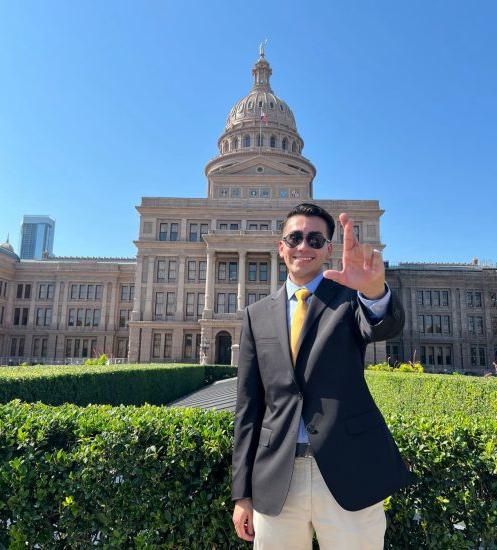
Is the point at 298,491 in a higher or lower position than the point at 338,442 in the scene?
lower

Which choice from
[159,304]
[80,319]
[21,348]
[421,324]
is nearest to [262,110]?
[159,304]

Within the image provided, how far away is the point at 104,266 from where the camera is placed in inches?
2217

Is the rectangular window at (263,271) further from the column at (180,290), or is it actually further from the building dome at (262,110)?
the building dome at (262,110)

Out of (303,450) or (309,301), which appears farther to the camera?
(309,301)

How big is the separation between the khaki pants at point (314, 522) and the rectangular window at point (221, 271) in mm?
45331

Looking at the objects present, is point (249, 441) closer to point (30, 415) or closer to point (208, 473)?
point (208, 473)

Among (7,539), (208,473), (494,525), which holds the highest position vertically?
(208,473)

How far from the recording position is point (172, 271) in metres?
49.5

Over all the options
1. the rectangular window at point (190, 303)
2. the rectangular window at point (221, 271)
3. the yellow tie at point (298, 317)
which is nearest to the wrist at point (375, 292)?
the yellow tie at point (298, 317)

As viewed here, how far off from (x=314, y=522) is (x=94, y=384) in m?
11.3

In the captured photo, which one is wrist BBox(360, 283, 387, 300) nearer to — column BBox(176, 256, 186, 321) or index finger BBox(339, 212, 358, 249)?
index finger BBox(339, 212, 358, 249)

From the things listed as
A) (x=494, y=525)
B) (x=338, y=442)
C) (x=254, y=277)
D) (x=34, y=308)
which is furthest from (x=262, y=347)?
(x=34, y=308)

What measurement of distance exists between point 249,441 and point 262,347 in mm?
623

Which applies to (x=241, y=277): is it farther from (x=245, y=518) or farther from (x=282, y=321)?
(x=245, y=518)
